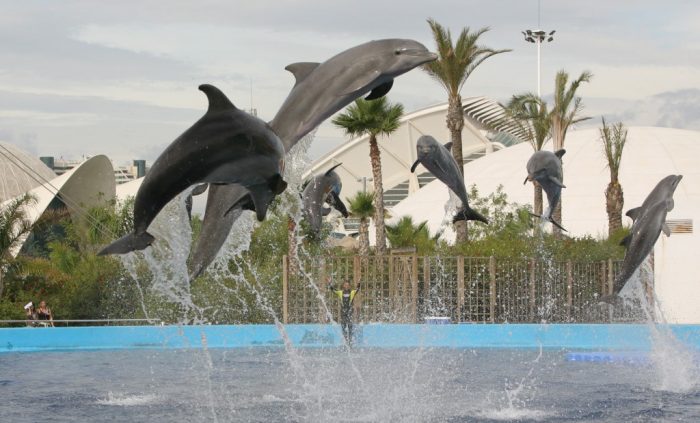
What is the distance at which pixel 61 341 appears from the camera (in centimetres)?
2211

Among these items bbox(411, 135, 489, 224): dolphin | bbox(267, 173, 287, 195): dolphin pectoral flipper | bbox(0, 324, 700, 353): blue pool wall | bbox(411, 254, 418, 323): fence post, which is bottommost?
bbox(0, 324, 700, 353): blue pool wall

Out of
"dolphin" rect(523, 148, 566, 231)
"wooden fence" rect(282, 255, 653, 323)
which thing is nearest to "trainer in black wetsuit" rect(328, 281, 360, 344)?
"wooden fence" rect(282, 255, 653, 323)

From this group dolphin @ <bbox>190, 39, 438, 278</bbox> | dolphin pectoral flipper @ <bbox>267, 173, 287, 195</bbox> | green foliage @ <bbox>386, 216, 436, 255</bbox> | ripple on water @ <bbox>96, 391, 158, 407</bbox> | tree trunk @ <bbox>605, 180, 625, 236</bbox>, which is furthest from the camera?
→ green foliage @ <bbox>386, 216, 436, 255</bbox>

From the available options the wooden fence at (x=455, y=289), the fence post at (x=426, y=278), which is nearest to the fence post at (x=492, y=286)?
the wooden fence at (x=455, y=289)

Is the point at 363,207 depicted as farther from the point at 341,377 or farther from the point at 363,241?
the point at 341,377

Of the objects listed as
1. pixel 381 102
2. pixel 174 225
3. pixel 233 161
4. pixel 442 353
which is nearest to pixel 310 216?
pixel 174 225

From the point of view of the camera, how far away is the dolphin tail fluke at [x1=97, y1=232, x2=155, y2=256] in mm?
8188

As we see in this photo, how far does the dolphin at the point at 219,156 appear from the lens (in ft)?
23.9

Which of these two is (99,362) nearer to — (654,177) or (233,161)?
(233,161)

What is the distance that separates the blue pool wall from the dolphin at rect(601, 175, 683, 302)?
759 centimetres

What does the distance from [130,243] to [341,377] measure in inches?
337

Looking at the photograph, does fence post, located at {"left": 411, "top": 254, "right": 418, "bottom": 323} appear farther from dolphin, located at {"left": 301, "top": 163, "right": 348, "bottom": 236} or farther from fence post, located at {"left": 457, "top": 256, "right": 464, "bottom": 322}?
dolphin, located at {"left": 301, "top": 163, "right": 348, "bottom": 236}

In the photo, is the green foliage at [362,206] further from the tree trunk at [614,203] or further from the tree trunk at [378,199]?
the tree trunk at [614,203]

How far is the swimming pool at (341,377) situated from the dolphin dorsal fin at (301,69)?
4.43 m
